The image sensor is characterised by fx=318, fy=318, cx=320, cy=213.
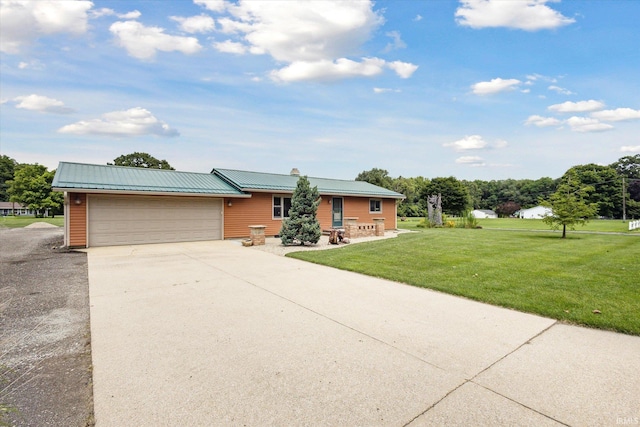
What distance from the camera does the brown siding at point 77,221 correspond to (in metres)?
11.3

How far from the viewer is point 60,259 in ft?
30.6

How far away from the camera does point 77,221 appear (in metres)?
11.4

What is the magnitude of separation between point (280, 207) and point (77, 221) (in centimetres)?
829

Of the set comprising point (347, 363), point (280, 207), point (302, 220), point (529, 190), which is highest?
point (529, 190)

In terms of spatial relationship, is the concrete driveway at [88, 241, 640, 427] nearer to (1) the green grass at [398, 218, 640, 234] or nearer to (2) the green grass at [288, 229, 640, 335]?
(2) the green grass at [288, 229, 640, 335]

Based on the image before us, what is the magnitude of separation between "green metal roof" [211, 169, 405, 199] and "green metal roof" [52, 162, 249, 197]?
1.93 ft

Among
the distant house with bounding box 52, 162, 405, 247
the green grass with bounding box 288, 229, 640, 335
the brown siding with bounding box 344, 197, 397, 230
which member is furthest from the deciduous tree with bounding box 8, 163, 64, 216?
the green grass with bounding box 288, 229, 640, 335

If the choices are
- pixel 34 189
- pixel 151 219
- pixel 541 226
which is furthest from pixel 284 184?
pixel 34 189

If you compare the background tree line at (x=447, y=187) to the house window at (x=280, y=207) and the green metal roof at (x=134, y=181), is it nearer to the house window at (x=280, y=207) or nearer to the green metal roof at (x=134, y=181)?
the green metal roof at (x=134, y=181)

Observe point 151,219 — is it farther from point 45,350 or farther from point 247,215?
point 45,350

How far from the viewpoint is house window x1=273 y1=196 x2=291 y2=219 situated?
53.0ft

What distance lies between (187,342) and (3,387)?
144 centimetres

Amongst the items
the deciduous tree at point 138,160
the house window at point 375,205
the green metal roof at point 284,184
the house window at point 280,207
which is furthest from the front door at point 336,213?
the deciduous tree at point 138,160

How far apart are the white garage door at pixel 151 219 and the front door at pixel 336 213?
648 cm
